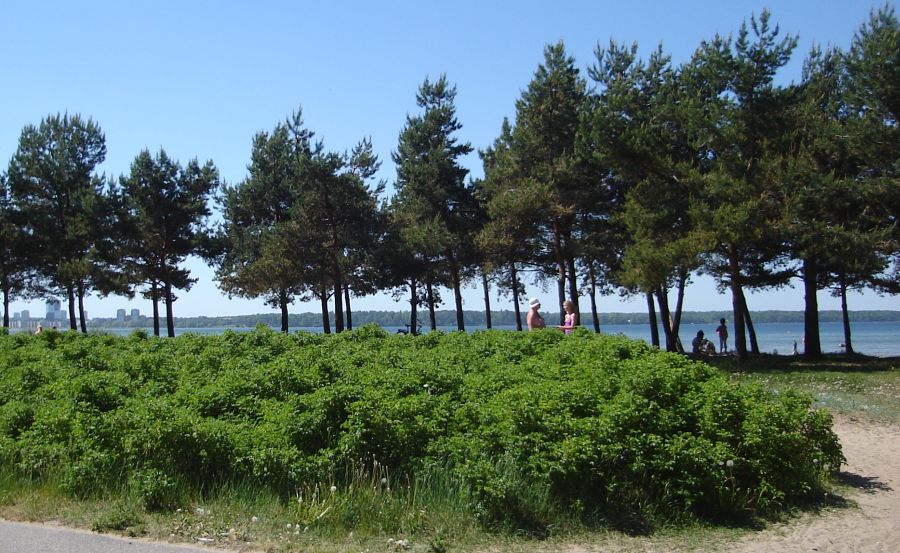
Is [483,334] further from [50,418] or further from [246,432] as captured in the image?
[50,418]

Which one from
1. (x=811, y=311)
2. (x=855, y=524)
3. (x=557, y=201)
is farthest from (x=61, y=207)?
(x=855, y=524)

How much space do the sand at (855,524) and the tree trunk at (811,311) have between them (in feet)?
68.0

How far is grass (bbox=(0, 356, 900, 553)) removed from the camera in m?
5.82

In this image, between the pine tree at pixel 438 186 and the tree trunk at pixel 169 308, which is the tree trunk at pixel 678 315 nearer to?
the pine tree at pixel 438 186

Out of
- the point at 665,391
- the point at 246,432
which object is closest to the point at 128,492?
the point at 246,432

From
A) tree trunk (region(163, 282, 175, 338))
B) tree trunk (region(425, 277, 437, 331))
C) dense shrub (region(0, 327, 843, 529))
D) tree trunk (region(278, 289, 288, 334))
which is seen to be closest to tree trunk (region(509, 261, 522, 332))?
tree trunk (region(425, 277, 437, 331))

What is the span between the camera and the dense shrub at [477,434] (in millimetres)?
6379

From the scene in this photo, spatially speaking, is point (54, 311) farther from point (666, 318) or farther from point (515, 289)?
point (666, 318)

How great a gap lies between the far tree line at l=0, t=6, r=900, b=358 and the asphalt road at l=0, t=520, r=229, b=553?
18.7m

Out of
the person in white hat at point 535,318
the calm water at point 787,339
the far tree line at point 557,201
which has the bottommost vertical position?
the calm water at point 787,339

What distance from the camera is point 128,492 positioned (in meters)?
6.89

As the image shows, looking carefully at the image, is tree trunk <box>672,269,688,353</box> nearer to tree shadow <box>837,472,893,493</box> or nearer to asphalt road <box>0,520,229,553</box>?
tree shadow <box>837,472,893,493</box>

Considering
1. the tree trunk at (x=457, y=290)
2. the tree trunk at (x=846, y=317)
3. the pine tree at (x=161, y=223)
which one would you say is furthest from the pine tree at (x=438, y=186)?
the tree trunk at (x=846, y=317)

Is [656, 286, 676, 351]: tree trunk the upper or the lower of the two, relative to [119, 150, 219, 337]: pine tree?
lower
